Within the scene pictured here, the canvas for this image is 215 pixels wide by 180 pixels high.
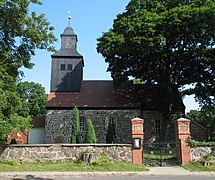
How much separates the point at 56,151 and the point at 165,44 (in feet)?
42.5

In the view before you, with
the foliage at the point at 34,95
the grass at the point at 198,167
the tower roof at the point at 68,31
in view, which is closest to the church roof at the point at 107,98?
the tower roof at the point at 68,31

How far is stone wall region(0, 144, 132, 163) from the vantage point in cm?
1330

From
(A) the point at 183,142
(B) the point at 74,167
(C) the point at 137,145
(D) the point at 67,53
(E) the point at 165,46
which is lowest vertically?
(B) the point at 74,167

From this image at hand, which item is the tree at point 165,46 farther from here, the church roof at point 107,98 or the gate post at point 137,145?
the gate post at point 137,145

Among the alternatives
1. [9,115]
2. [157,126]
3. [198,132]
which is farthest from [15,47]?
[198,132]

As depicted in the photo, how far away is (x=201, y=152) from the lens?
1320 centimetres

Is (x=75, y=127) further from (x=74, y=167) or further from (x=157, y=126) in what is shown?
(x=74, y=167)

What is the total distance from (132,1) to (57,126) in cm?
1411

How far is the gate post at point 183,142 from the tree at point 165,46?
314 inches

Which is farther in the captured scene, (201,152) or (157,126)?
(157,126)

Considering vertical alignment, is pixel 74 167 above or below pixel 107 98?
below

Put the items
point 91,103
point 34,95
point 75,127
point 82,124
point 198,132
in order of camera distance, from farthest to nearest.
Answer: point 34,95 → point 198,132 → point 91,103 → point 82,124 → point 75,127

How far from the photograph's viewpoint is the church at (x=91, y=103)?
2567cm

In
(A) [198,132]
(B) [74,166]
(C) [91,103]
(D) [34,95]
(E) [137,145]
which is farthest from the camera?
(D) [34,95]
